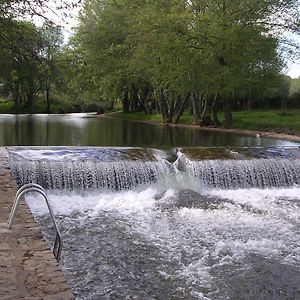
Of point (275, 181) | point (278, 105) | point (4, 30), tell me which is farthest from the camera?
point (278, 105)

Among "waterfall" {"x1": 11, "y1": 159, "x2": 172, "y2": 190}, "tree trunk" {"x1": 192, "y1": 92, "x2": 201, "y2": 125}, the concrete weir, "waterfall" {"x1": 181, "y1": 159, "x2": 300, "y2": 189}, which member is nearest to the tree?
the concrete weir

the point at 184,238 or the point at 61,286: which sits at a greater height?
the point at 61,286

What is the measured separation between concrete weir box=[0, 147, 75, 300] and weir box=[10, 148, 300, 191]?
15.6 feet

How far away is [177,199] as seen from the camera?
9672mm

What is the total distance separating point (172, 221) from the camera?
7.90 metres

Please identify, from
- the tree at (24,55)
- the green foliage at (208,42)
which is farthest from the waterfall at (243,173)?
the green foliage at (208,42)

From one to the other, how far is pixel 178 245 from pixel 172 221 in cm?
131

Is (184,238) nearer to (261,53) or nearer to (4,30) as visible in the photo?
(4,30)

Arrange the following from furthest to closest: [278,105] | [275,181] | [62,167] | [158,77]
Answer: [278,105] < [158,77] < [275,181] < [62,167]

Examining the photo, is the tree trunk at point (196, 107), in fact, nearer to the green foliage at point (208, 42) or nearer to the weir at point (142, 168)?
the green foliage at point (208, 42)

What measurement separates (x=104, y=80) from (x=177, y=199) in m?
19.6

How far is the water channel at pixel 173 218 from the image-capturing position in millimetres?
5328

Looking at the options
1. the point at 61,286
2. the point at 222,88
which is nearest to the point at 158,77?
the point at 222,88

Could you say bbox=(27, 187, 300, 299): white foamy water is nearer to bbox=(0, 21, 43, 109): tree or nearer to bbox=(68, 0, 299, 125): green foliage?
bbox=(0, 21, 43, 109): tree
